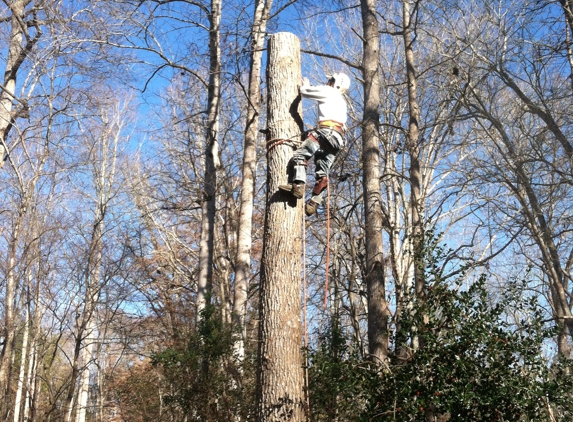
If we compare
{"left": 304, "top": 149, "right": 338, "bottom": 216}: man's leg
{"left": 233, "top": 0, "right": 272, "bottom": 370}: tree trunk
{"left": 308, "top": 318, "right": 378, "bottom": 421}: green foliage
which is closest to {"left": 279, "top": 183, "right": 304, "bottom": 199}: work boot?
{"left": 304, "top": 149, "right": 338, "bottom": 216}: man's leg

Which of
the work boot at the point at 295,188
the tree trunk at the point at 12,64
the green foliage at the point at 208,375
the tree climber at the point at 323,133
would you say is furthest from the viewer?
the tree trunk at the point at 12,64

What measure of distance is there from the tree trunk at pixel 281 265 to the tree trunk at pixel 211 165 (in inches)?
173

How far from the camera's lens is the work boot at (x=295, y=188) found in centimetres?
420

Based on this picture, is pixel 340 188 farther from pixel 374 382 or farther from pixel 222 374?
pixel 374 382

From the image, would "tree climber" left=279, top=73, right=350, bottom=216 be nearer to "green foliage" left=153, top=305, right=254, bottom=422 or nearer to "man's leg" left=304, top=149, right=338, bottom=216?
"man's leg" left=304, top=149, right=338, bottom=216

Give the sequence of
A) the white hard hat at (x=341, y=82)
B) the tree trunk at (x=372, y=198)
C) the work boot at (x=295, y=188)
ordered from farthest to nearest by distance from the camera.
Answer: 1. the tree trunk at (x=372, y=198)
2. the white hard hat at (x=341, y=82)
3. the work boot at (x=295, y=188)

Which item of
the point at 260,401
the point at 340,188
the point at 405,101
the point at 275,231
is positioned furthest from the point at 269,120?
the point at 405,101

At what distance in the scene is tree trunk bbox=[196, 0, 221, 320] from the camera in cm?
902

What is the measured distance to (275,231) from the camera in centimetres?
421

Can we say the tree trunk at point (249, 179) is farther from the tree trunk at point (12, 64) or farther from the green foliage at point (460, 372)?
the tree trunk at point (12, 64)

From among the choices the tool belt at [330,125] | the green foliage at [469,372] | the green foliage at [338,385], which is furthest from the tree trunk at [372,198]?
the tool belt at [330,125]

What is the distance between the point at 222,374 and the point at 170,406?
1.03 m

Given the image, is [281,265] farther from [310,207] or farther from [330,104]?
[330,104]

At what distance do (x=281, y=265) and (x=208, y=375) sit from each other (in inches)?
118
